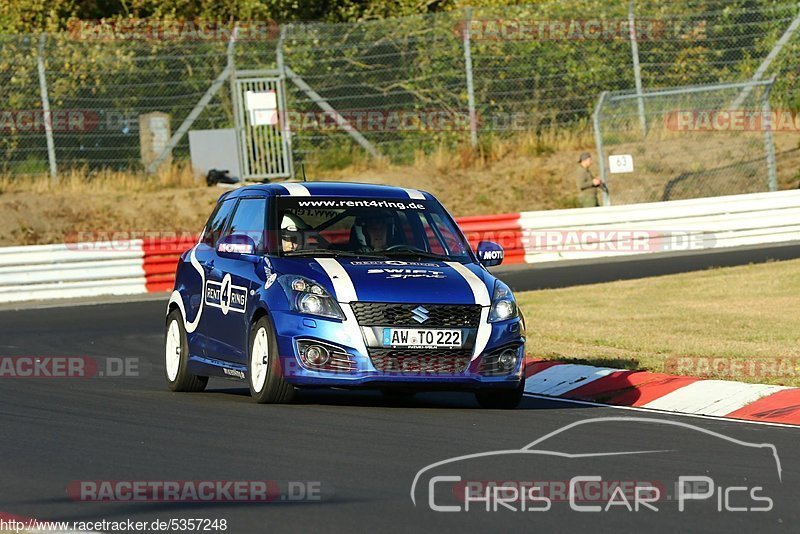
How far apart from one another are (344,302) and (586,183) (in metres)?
18.4

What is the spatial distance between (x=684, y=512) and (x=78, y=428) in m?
4.44

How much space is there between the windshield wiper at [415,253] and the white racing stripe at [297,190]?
89 cm

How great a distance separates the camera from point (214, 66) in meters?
30.5

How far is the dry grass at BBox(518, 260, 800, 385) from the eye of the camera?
13.4 m

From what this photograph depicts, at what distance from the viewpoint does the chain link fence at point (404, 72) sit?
29.5 m

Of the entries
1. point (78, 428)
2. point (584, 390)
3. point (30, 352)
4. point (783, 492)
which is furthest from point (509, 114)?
point (783, 492)

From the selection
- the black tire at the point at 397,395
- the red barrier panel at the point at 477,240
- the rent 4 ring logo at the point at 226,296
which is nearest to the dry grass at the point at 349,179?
the red barrier panel at the point at 477,240

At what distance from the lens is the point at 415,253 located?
1189 centimetres

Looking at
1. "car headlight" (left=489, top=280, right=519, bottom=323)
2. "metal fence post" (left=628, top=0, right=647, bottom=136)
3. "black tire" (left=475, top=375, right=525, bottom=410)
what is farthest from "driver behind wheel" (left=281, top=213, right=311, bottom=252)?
"metal fence post" (left=628, top=0, right=647, bottom=136)

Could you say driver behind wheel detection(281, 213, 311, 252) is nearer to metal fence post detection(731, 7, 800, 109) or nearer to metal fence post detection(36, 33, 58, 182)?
metal fence post detection(36, 33, 58, 182)

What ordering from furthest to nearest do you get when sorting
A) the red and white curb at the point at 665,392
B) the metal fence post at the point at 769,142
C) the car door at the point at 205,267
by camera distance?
the metal fence post at the point at 769,142, the car door at the point at 205,267, the red and white curb at the point at 665,392

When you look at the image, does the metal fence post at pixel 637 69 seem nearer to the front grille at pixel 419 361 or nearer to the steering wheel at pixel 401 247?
the steering wheel at pixel 401 247

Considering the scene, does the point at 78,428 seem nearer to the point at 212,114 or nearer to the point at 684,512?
the point at 684,512

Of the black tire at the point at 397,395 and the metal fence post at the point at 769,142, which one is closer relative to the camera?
the black tire at the point at 397,395
